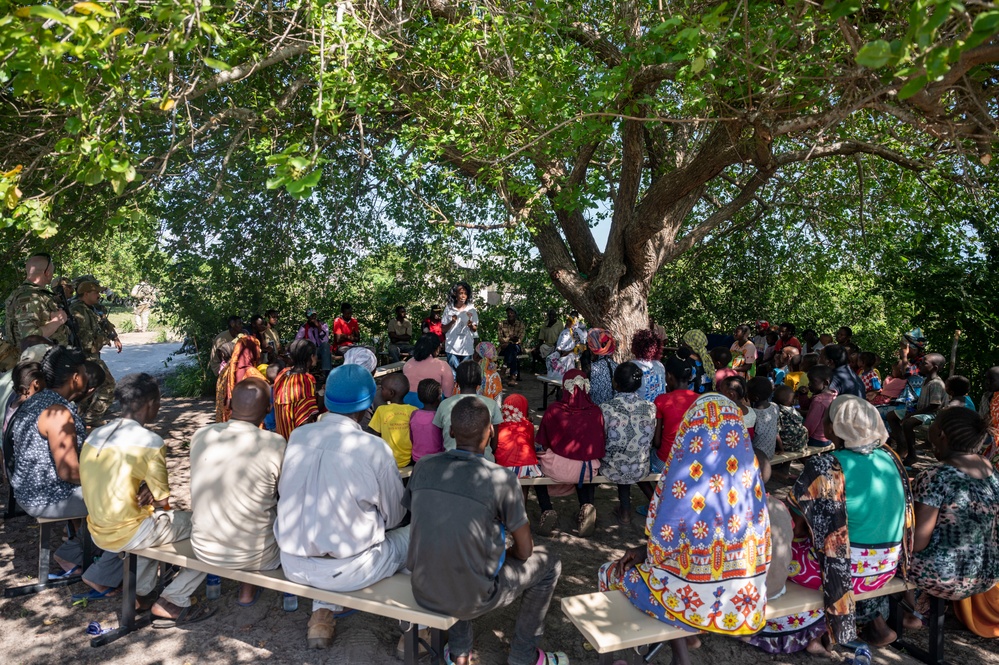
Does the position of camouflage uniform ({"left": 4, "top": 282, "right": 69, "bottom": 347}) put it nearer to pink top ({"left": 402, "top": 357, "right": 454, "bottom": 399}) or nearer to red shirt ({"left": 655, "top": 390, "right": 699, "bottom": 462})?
pink top ({"left": 402, "top": 357, "right": 454, "bottom": 399})

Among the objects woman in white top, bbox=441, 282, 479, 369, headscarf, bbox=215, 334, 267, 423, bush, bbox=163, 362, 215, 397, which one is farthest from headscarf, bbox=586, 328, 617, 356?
bush, bbox=163, 362, 215, 397

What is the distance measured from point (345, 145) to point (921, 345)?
834cm

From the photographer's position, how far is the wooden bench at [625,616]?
292 cm

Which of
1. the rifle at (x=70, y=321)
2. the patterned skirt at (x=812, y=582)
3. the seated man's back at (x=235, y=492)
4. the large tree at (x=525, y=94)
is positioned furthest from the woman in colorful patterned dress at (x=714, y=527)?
the rifle at (x=70, y=321)

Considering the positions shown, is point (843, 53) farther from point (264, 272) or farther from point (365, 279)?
point (365, 279)

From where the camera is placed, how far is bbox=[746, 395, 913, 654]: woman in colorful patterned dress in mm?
3180

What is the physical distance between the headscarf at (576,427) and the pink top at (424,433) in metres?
0.90

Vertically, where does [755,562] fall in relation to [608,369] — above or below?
below

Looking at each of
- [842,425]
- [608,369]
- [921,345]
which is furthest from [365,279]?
[842,425]

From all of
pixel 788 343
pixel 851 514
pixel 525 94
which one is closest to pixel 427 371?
pixel 525 94

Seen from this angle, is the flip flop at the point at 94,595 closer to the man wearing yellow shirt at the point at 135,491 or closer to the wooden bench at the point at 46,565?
the wooden bench at the point at 46,565

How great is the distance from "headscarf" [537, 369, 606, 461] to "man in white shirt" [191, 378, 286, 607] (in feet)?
7.18

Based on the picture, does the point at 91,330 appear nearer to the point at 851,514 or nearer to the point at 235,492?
the point at 235,492

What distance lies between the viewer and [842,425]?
10.7ft
